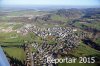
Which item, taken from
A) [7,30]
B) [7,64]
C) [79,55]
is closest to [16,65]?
[7,64]

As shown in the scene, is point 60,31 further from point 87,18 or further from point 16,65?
point 16,65

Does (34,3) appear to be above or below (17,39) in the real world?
above

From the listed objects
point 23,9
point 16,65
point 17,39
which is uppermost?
point 23,9

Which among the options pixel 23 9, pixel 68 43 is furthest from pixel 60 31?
pixel 23 9

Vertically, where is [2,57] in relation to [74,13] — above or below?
below

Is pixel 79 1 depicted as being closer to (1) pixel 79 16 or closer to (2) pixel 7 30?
(1) pixel 79 16

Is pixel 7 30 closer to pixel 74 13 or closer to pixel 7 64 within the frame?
pixel 7 64

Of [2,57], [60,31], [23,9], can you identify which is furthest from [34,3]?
[2,57]
